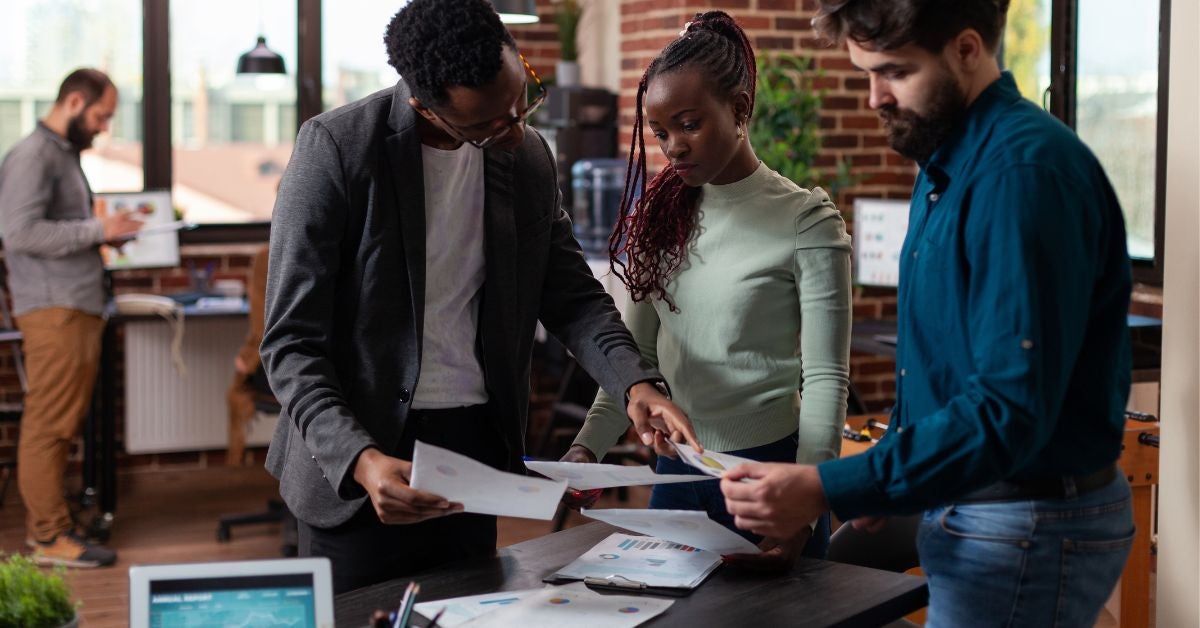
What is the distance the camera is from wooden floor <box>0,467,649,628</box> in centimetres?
416

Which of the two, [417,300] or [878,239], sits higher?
[878,239]

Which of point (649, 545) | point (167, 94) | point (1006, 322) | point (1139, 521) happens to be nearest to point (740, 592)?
point (649, 545)

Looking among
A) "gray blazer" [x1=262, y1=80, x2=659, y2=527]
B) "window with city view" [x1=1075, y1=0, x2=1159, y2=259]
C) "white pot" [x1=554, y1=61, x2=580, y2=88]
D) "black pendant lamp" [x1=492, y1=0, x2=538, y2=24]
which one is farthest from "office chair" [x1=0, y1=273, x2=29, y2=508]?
"window with city view" [x1=1075, y1=0, x2=1159, y2=259]

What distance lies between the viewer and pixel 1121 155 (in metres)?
4.72

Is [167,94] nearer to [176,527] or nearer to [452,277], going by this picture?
[176,527]

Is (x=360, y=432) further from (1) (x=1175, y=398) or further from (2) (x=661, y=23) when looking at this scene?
(2) (x=661, y=23)

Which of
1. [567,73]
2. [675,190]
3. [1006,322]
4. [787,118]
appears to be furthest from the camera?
[567,73]

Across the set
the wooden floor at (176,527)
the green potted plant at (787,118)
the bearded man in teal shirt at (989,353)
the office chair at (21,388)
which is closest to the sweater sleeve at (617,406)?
the bearded man in teal shirt at (989,353)

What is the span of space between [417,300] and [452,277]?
0.28ft

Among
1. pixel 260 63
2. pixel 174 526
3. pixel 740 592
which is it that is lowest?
pixel 174 526

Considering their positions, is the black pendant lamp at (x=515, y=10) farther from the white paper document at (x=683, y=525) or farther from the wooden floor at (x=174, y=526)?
the white paper document at (x=683, y=525)

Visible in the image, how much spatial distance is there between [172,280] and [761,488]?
471cm

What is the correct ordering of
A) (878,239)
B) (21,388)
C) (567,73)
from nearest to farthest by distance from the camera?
(878,239)
(21,388)
(567,73)

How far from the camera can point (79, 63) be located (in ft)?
18.5
